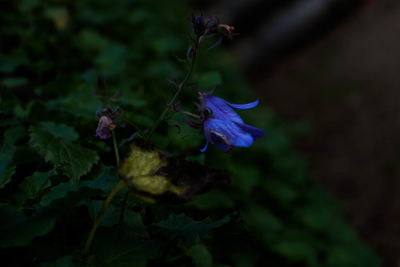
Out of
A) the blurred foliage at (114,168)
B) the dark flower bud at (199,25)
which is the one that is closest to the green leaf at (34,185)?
the blurred foliage at (114,168)

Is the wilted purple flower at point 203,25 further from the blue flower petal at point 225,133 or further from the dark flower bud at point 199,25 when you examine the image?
the blue flower petal at point 225,133

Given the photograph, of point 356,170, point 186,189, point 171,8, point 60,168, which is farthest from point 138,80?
point 356,170

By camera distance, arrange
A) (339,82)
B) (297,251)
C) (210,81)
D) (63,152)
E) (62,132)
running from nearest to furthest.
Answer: (63,152) → (62,132) → (210,81) → (297,251) → (339,82)

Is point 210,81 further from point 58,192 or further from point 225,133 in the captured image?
point 58,192

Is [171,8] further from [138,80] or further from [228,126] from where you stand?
[228,126]

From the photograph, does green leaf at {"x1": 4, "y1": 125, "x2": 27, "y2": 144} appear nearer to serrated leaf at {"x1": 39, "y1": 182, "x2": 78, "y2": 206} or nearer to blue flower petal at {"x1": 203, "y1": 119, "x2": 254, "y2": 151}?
serrated leaf at {"x1": 39, "y1": 182, "x2": 78, "y2": 206}

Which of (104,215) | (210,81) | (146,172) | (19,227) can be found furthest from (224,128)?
(210,81)
